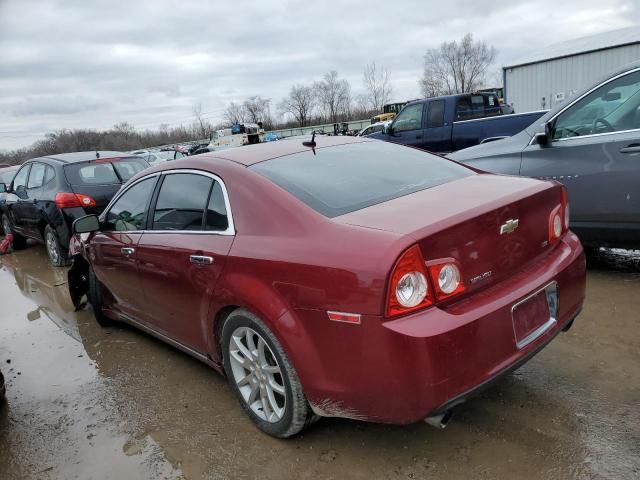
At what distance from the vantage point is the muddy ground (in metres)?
2.40

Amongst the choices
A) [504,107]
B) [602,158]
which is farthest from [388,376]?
[504,107]

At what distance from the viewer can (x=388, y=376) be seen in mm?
2031

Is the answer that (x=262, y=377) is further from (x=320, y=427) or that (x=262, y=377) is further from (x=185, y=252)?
(x=185, y=252)

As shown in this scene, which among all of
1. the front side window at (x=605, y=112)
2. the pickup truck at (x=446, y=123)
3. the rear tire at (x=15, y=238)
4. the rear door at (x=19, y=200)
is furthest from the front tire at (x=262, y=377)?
the rear tire at (x=15, y=238)

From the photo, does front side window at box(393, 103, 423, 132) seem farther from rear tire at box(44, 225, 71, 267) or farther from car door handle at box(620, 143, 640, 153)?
rear tire at box(44, 225, 71, 267)

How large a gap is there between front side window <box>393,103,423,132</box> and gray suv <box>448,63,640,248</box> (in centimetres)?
616

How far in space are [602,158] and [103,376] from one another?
435 cm

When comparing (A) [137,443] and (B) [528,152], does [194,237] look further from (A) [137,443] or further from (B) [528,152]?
(B) [528,152]

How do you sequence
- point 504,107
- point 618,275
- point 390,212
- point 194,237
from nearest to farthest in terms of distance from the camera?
1. point 390,212
2. point 194,237
3. point 618,275
4. point 504,107

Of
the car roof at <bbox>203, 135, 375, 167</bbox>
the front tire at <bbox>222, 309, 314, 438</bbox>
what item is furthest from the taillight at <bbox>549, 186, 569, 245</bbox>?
the front tire at <bbox>222, 309, 314, 438</bbox>

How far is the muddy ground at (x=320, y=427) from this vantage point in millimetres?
2396

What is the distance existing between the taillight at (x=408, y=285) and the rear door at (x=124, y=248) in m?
2.18

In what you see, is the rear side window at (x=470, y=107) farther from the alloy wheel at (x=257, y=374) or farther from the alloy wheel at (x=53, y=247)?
the alloy wheel at (x=257, y=374)

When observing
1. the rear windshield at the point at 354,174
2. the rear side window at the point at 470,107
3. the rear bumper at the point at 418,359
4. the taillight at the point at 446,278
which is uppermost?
the rear side window at the point at 470,107
